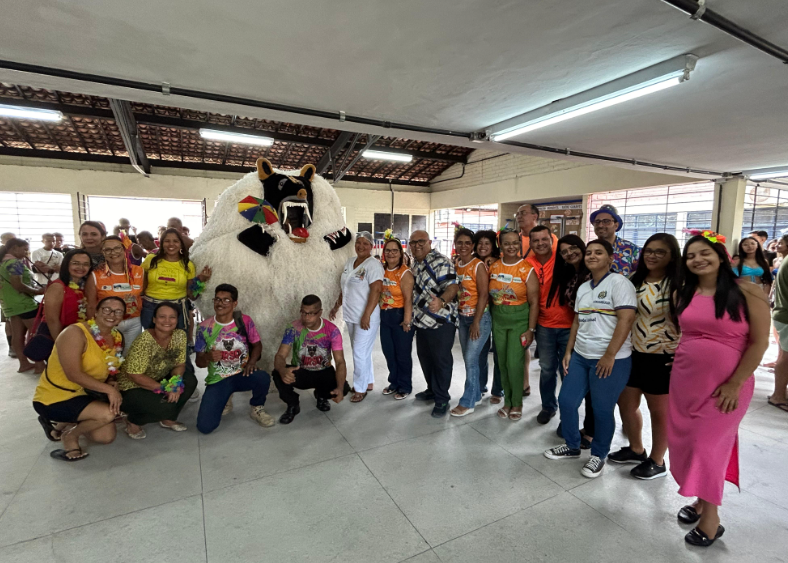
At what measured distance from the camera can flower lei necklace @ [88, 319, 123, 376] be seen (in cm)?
245

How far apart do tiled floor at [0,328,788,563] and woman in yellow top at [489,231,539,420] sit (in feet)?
1.32

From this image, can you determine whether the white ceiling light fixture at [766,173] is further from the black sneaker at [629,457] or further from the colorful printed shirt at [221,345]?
the colorful printed shirt at [221,345]

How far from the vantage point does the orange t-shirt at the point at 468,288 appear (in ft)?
9.80

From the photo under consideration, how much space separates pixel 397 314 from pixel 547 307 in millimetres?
1132

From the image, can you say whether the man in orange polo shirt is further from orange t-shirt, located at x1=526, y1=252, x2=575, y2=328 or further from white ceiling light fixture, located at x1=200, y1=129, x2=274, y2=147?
white ceiling light fixture, located at x1=200, y1=129, x2=274, y2=147

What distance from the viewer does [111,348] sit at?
8.32 feet

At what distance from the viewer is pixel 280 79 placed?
289 cm

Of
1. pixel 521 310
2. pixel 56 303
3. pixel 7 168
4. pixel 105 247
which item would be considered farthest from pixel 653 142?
pixel 7 168

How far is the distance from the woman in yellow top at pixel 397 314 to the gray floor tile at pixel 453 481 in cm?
72

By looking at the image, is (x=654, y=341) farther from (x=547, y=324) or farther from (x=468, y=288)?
(x=468, y=288)

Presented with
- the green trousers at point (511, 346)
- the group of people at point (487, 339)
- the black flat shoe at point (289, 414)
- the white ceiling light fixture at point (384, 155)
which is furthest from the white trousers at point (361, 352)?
the white ceiling light fixture at point (384, 155)

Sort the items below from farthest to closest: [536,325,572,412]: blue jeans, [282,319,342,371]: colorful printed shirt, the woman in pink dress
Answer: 1. [282,319,342,371]: colorful printed shirt
2. [536,325,572,412]: blue jeans
3. the woman in pink dress

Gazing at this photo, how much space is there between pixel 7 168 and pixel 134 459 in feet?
32.8

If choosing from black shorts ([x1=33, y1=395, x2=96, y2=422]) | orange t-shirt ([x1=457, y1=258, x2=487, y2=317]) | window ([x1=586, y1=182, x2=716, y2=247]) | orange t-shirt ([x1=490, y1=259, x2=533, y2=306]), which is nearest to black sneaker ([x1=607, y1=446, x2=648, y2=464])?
orange t-shirt ([x1=490, y1=259, x2=533, y2=306])
